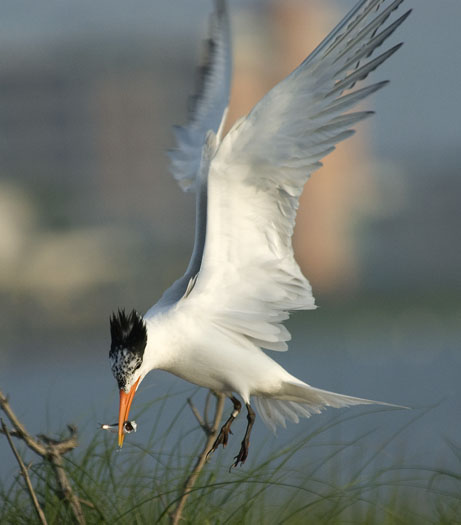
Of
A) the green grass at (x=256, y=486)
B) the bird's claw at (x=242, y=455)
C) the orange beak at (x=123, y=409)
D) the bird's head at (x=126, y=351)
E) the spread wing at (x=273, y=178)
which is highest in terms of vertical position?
the spread wing at (x=273, y=178)

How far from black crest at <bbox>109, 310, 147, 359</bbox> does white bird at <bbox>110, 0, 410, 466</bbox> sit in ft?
0.04

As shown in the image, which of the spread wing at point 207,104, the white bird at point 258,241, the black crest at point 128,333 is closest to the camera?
the black crest at point 128,333

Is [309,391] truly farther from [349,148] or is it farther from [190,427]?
[349,148]

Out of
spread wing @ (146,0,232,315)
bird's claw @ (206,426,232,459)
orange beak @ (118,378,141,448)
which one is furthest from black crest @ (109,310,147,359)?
spread wing @ (146,0,232,315)

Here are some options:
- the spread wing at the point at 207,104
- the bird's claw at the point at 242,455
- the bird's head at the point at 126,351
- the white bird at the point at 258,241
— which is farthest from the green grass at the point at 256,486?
the spread wing at the point at 207,104

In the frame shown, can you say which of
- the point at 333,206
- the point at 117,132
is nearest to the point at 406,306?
the point at 333,206

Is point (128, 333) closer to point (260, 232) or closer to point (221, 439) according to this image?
point (221, 439)

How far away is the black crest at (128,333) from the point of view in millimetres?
3412

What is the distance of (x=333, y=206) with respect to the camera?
72.4m

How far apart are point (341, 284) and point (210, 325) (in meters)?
61.6

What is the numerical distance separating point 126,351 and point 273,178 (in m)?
0.90

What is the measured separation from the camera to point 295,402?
403cm

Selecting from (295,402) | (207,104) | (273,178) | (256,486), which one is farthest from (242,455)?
(207,104)

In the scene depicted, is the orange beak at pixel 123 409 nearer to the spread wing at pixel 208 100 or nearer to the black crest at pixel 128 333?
the black crest at pixel 128 333
